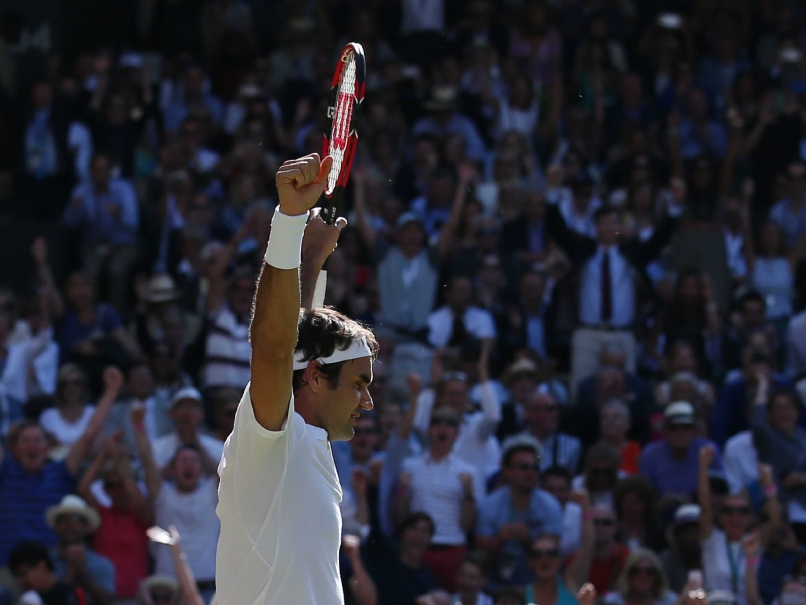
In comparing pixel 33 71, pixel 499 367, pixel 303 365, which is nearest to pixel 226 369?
pixel 499 367

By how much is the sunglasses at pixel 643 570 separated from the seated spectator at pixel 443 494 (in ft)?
3.45

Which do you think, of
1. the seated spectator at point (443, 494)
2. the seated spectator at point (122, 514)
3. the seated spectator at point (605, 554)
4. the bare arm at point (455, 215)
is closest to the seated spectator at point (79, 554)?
the seated spectator at point (122, 514)

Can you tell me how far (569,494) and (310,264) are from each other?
5.11 meters

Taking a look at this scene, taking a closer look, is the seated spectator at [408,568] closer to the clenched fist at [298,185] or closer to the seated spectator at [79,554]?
the seated spectator at [79,554]

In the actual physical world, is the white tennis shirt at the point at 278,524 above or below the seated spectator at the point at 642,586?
above

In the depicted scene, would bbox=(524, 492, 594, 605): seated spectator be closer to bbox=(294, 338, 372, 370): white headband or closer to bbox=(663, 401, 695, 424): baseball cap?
bbox=(663, 401, 695, 424): baseball cap

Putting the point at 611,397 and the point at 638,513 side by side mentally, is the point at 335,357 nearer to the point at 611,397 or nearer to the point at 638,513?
the point at 638,513

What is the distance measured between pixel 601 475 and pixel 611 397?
105 centimetres

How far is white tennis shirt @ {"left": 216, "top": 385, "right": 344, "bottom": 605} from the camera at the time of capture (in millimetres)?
3545

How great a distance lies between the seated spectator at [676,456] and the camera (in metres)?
9.45

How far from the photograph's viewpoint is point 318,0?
15.5 m

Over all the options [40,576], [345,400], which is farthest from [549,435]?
[345,400]

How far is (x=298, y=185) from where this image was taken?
336 cm

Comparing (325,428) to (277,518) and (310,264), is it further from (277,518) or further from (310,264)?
(310,264)
